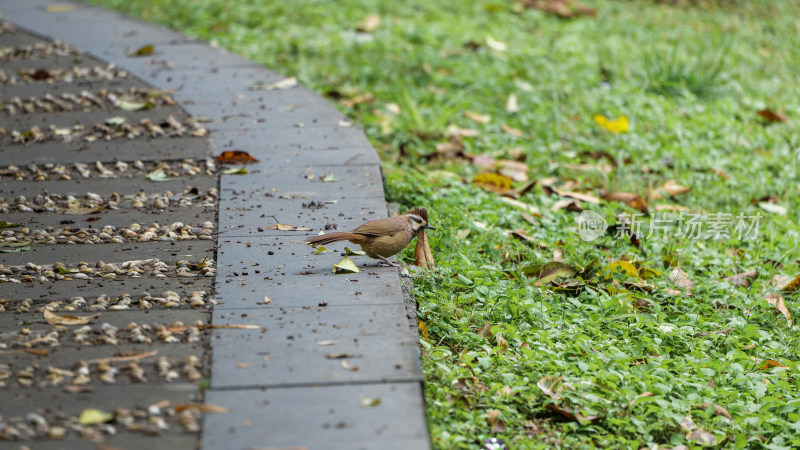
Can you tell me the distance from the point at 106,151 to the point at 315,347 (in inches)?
104

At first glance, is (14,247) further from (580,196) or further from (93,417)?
(580,196)

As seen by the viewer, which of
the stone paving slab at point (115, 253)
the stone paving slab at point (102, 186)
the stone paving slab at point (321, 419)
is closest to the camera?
the stone paving slab at point (321, 419)

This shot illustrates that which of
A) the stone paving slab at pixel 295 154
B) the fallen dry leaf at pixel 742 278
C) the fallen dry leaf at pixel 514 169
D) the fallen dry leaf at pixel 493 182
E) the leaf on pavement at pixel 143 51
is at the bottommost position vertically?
the fallen dry leaf at pixel 742 278

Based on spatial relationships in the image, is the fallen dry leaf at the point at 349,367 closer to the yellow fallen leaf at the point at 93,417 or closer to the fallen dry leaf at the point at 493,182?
the yellow fallen leaf at the point at 93,417

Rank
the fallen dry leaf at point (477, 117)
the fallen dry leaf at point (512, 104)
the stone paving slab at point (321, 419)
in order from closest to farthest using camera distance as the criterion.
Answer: the stone paving slab at point (321, 419)
the fallen dry leaf at point (477, 117)
the fallen dry leaf at point (512, 104)

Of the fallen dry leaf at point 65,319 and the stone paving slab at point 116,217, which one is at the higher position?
the fallen dry leaf at point 65,319

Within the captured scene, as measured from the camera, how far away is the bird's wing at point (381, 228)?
3582 mm

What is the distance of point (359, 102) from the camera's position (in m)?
6.40

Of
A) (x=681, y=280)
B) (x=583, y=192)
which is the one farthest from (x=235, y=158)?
(x=681, y=280)

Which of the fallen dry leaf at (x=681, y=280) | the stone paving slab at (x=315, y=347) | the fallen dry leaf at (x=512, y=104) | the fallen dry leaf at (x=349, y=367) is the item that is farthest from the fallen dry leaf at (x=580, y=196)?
the fallen dry leaf at (x=349, y=367)

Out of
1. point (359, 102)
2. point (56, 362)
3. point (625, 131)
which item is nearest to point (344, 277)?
point (56, 362)

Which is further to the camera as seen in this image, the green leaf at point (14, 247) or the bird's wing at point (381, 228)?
the green leaf at point (14, 247)

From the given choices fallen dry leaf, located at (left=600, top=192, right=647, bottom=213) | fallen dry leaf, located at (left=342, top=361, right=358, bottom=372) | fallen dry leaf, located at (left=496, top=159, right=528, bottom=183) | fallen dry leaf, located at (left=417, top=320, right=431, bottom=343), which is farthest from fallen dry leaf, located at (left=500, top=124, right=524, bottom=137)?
fallen dry leaf, located at (left=342, top=361, right=358, bottom=372)

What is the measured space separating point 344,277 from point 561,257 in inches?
56.0
